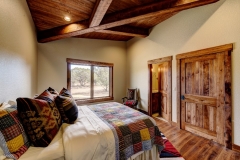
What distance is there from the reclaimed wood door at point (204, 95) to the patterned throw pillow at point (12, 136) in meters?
3.20

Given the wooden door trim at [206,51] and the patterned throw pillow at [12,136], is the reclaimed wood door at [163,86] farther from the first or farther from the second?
the patterned throw pillow at [12,136]

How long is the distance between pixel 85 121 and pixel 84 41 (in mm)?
3414

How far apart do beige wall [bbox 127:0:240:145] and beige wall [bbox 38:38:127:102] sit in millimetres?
889

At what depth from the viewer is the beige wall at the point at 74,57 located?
3607mm

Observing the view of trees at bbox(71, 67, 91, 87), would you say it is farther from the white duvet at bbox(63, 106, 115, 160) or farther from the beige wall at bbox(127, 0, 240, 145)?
the white duvet at bbox(63, 106, 115, 160)

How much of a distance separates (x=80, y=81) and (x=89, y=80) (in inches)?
13.3

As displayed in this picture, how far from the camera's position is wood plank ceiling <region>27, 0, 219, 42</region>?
2.23 meters

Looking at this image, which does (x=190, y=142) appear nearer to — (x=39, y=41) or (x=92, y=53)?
(x=92, y=53)

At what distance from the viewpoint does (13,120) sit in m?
1.00

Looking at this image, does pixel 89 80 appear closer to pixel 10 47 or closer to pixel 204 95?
pixel 10 47

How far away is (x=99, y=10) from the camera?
7.02ft

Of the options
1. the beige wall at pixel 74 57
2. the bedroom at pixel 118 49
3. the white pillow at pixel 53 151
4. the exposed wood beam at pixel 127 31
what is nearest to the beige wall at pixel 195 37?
the bedroom at pixel 118 49

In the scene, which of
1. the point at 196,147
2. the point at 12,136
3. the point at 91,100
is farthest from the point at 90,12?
the point at 196,147

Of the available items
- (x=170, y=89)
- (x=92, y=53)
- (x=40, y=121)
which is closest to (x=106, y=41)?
(x=92, y=53)
